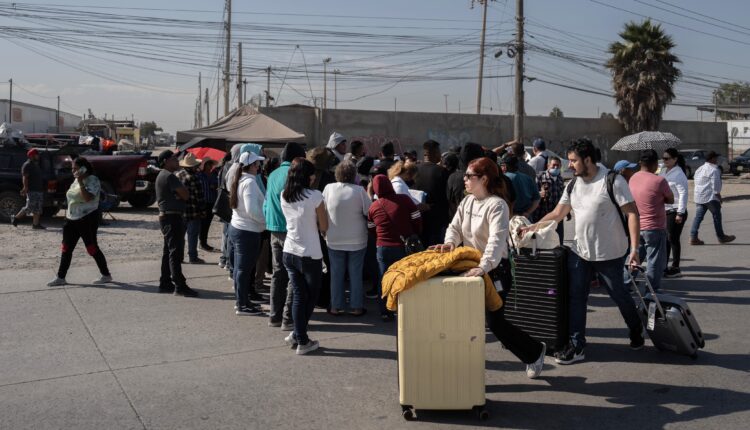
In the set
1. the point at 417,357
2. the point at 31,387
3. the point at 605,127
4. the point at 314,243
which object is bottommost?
the point at 31,387

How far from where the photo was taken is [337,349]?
6789mm

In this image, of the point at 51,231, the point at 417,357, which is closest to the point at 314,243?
the point at 417,357

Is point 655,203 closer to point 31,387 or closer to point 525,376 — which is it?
point 525,376

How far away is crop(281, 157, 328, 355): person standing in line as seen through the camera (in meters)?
6.48

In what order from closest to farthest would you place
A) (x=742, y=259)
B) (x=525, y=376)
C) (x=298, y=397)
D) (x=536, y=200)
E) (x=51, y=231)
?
(x=298, y=397) < (x=525, y=376) < (x=536, y=200) < (x=742, y=259) < (x=51, y=231)

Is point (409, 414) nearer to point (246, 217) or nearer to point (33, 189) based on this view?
point (246, 217)

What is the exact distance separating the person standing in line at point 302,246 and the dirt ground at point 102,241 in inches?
217

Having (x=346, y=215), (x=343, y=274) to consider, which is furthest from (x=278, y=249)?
(x=343, y=274)

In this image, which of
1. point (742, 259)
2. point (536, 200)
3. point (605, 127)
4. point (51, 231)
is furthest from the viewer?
point (605, 127)

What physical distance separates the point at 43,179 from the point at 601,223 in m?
13.7

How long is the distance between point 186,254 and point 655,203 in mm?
7474

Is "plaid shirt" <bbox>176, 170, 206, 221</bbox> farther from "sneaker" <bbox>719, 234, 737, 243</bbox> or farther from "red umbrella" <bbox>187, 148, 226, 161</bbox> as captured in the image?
"sneaker" <bbox>719, 234, 737, 243</bbox>

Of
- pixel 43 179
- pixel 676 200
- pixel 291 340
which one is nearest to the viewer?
pixel 291 340

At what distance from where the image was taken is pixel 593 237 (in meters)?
6.25
